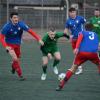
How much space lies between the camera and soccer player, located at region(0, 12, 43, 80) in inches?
574

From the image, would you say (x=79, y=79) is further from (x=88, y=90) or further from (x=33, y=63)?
(x=33, y=63)

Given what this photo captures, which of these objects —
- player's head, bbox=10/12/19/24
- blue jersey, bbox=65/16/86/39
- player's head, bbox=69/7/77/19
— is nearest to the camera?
player's head, bbox=10/12/19/24

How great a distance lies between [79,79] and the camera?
14.8 metres

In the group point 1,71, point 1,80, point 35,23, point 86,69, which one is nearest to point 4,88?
point 1,80

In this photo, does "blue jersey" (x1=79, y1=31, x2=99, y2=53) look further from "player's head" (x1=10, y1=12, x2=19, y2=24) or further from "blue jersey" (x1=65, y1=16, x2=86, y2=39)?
"blue jersey" (x1=65, y1=16, x2=86, y2=39)

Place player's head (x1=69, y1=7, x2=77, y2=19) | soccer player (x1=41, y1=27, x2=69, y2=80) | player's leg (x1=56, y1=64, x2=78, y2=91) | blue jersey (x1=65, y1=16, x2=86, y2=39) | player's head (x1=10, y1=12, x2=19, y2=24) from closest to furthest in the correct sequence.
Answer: player's leg (x1=56, y1=64, x2=78, y2=91)
player's head (x1=10, y1=12, x2=19, y2=24)
soccer player (x1=41, y1=27, x2=69, y2=80)
player's head (x1=69, y1=7, x2=77, y2=19)
blue jersey (x1=65, y1=16, x2=86, y2=39)

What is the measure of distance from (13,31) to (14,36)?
0.27m

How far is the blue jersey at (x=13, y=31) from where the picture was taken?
48.1 ft

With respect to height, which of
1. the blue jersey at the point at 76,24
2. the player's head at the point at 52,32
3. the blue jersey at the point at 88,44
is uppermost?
the blue jersey at the point at 88,44

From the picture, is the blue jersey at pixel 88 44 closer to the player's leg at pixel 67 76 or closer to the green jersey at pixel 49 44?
the player's leg at pixel 67 76

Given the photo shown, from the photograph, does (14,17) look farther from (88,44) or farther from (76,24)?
(76,24)

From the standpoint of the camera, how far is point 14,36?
14977 mm

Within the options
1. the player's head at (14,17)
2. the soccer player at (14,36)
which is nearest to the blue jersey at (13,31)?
the soccer player at (14,36)

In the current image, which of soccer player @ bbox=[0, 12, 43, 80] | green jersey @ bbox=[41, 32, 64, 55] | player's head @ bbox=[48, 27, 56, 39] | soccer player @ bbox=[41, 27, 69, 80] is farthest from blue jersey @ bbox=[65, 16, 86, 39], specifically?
soccer player @ bbox=[0, 12, 43, 80]
